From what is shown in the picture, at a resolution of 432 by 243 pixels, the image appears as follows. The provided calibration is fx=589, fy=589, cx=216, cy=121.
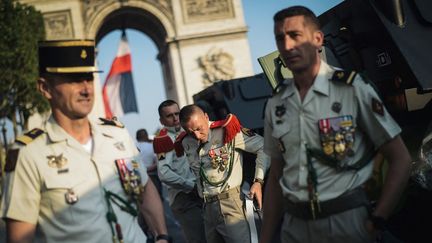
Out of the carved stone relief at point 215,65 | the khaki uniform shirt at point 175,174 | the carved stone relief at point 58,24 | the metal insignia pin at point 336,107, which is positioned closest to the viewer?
the metal insignia pin at point 336,107

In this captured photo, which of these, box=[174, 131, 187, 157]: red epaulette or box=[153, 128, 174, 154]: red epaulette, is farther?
box=[153, 128, 174, 154]: red epaulette

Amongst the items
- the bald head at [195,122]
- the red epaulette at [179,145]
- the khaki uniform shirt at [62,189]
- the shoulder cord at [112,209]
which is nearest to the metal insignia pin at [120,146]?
the khaki uniform shirt at [62,189]

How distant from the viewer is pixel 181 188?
19.2 ft

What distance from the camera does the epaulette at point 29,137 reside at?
270cm

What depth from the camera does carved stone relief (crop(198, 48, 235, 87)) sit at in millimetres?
27156

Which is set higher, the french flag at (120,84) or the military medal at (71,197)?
the french flag at (120,84)

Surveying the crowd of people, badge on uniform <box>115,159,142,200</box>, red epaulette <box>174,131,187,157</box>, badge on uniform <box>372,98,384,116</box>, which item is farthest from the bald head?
badge on uniform <box>372,98,384,116</box>

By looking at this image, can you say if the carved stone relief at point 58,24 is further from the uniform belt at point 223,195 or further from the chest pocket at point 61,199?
the chest pocket at point 61,199

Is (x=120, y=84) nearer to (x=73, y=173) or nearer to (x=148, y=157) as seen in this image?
(x=148, y=157)

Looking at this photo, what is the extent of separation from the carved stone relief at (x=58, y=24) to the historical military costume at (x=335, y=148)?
2624 centimetres

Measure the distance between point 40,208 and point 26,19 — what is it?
23649mm

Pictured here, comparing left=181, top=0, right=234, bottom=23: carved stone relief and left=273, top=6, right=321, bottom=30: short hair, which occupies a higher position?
left=181, top=0, right=234, bottom=23: carved stone relief

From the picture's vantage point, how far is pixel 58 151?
2711mm

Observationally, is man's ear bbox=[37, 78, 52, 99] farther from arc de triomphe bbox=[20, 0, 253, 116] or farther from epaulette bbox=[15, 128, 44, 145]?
arc de triomphe bbox=[20, 0, 253, 116]
